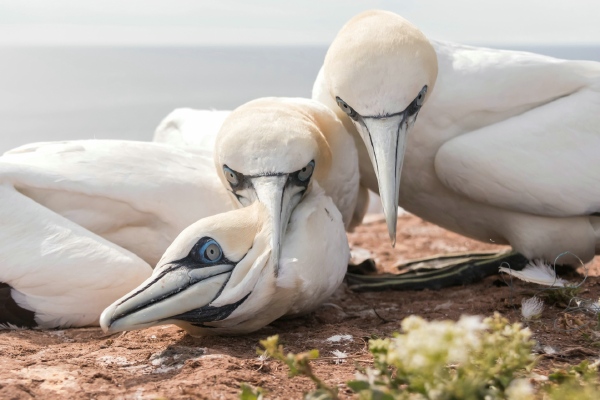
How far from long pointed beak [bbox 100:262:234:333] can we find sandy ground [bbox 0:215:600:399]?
0.15 meters

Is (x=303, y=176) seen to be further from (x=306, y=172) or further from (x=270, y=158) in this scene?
(x=270, y=158)

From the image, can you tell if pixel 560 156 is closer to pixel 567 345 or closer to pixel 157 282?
pixel 567 345

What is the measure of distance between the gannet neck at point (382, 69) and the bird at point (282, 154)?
0.29 meters

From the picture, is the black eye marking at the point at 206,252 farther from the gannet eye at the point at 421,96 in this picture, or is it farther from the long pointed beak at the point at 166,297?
the gannet eye at the point at 421,96

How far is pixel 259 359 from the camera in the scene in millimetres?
3289

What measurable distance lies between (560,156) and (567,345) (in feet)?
5.16

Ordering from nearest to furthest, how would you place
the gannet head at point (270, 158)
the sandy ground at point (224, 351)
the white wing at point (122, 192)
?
the sandy ground at point (224, 351)
the gannet head at point (270, 158)
the white wing at point (122, 192)

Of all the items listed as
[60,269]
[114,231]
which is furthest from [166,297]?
[114,231]

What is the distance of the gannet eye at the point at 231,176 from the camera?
407 cm

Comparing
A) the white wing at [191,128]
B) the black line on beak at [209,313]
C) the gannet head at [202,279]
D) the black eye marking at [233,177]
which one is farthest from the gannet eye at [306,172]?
the white wing at [191,128]

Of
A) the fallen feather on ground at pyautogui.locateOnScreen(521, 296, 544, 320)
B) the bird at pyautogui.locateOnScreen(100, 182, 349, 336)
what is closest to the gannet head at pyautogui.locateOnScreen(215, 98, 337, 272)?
the bird at pyautogui.locateOnScreen(100, 182, 349, 336)

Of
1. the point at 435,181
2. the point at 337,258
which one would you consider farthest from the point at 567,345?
the point at 435,181

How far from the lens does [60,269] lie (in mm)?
4008

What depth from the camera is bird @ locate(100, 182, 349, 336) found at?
137 inches
